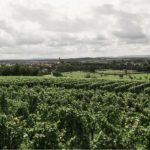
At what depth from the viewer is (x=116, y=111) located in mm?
13273

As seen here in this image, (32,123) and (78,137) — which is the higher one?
(32,123)

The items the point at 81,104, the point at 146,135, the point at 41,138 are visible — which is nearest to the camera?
the point at 41,138

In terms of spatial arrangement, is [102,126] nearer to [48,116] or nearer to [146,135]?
[146,135]

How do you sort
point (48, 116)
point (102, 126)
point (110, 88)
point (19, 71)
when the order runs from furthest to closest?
point (19, 71) → point (110, 88) → point (48, 116) → point (102, 126)

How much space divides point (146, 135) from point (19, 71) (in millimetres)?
80700

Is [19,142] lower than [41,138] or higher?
lower

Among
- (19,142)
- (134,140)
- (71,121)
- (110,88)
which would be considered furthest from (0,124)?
(110,88)

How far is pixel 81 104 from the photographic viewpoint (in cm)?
1518

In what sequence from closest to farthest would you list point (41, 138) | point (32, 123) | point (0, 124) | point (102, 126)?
point (41, 138), point (0, 124), point (102, 126), point (32, 123)

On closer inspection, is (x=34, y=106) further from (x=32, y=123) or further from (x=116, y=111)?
(x=116, y=111)

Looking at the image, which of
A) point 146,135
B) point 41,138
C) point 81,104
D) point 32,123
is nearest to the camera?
point 41,138

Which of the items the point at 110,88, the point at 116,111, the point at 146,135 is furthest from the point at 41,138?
the point at 110,88

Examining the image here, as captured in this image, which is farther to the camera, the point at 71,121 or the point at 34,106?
the point at 34,106

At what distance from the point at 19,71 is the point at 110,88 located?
198 feet
